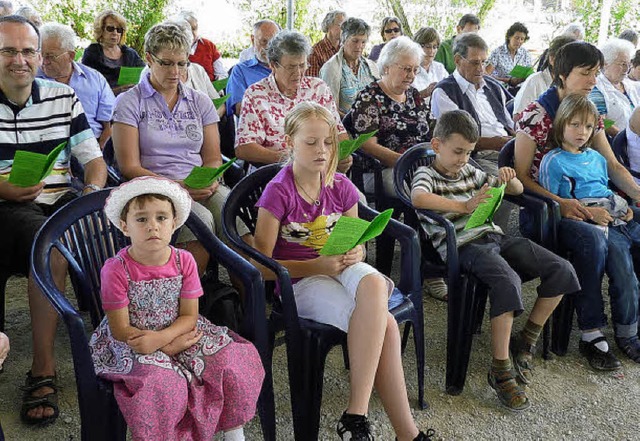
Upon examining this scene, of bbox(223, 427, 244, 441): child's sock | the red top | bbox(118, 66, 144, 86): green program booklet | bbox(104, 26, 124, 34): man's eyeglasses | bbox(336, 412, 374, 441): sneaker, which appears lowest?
bbox(336, 412, 374, 441): sneaker

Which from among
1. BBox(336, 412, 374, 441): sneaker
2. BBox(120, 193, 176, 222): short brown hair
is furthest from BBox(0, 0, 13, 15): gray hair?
BBox(336, 412, 374, 441): sneaker

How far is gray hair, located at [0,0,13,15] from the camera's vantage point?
14.9ft

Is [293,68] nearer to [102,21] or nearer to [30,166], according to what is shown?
[30,166]

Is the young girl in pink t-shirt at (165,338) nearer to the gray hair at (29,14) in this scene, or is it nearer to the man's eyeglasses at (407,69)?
the man's eyeglasses at (407,69)

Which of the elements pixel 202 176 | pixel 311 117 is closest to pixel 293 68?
pixel 202 176

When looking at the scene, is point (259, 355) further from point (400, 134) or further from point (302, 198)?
point (400, 134)

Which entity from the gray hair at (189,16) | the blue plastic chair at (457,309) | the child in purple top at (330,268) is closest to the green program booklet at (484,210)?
the blue plastic chair at (457,309)

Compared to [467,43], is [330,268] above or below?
below

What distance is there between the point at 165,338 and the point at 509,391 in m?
1.38

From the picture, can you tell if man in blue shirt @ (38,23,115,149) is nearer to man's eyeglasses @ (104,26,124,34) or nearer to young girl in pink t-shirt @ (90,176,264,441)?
man's eyeglasses @ (104,26,124,34)

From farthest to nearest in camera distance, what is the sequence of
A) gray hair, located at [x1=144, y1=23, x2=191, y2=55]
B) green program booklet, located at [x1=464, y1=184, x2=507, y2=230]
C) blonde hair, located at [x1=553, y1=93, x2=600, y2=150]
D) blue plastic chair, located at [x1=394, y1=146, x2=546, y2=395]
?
blonde hair, located at [x1=553, y1=93, x2=600, y2=150] < gray hair, located at [x1=144, y1=23, x2=191, y2=55] < blue plastic chair, located at [x1=394, y1=146, x2=546, y2=395] < green program booklet, located at [x1=464, y1=184, x2=507, y2=230]

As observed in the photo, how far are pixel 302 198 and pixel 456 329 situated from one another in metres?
0.85

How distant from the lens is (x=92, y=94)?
367 centimetres

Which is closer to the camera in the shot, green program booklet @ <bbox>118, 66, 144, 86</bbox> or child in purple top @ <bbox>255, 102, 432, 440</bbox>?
child in purple top @ <bbox>255, 102, 432, 440</bbox>
